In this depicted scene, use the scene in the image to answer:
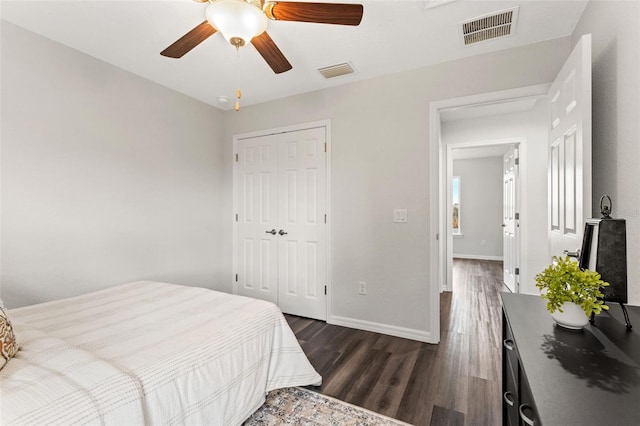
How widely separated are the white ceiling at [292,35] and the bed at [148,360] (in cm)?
193

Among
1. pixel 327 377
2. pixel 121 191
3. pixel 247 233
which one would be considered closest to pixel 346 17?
pixel 327 377

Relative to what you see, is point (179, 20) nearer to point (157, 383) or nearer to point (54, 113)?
point (54, 113)

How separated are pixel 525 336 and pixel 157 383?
1.35 m

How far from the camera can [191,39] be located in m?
1.68

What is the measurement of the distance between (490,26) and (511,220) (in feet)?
10.0

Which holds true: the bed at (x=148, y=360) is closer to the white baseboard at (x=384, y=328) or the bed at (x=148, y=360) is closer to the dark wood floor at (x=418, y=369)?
the dark wood floor at (x=418, y=369)

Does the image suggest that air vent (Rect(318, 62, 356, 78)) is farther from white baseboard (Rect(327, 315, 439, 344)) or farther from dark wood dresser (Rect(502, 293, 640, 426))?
white baseboard (Rect(327, 315, 439, 344))

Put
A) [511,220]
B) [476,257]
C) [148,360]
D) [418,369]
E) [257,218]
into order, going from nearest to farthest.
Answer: [148,360] < [418,369] < [257,218] < [511,220] < [476,257]

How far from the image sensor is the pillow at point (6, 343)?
1083 mm

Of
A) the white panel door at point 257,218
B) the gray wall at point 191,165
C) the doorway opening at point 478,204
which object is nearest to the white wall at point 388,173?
the gray wall at point 191,165

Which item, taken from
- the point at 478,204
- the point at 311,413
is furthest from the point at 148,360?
the point at 478,204

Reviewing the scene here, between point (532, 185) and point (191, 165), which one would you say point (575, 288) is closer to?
point (532, 185)

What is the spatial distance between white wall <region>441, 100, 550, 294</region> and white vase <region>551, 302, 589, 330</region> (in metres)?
3.11

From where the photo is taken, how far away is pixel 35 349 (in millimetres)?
1206
